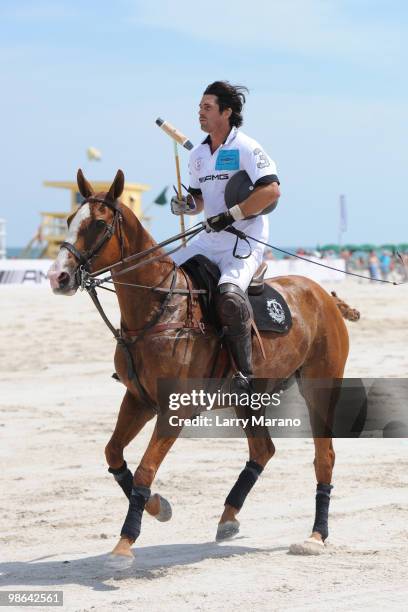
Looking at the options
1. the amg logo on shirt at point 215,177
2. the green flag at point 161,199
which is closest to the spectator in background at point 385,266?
the green flag at point 161,199

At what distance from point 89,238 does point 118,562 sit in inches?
78.3

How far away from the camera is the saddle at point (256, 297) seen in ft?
23.5

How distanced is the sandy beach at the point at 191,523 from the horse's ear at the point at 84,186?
2.36 m

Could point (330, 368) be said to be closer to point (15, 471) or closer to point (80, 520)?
point (80, 520)

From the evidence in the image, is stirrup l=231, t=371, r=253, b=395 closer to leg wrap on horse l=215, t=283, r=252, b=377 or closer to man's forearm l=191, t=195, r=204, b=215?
leg wrap on horse l=215, t=283, r=252, b=377

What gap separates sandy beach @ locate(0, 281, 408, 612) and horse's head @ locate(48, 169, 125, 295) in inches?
72.6

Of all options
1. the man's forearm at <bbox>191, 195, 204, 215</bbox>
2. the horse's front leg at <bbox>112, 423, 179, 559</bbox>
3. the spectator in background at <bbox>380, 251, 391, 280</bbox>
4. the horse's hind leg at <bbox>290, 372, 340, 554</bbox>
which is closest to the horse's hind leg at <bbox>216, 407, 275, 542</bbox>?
the horse's hind leg at <bbox>290, 372, 340, 554</bbox>

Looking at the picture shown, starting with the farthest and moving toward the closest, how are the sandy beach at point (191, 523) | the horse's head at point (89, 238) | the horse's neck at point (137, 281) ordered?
the horse's neck at point (137, 281)
the horse's head at point (89, 238)
the sandy beach at point (191, 523)

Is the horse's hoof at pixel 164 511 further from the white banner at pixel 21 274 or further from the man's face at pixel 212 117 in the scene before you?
the white banner at pixel 21 274

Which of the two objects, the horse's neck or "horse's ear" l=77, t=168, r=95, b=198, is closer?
"horse's ear" l=77, t=168, r=95, b=198

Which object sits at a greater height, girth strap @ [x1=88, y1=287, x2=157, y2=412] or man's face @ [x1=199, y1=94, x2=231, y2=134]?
man's face @ [x1=199, y1=94, x2=231, y2=134]

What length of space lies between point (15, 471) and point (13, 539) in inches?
84.1

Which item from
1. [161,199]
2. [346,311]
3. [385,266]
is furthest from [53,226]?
[346,311]

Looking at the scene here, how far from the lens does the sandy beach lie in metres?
6.16
